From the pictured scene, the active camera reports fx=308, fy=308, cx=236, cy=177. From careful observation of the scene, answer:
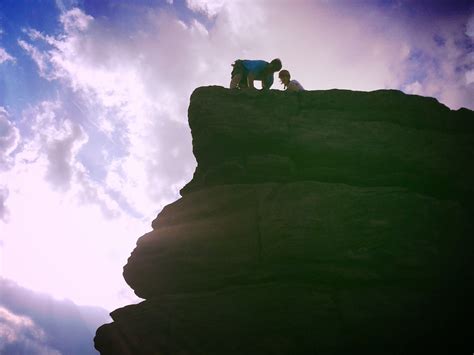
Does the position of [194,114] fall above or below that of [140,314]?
above

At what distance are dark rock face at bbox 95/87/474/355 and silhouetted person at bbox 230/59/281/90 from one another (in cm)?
170

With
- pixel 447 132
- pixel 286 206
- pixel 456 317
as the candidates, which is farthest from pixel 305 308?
pixel 447 132

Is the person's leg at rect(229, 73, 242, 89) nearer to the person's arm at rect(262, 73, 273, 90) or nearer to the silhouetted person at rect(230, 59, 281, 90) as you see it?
the silhouetted person at rect(230, 59, 281, 90)

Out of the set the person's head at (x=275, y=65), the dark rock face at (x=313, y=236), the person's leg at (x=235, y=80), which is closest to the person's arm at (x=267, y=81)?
the person's head at (x=275, y=65)

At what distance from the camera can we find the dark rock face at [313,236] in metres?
8.20

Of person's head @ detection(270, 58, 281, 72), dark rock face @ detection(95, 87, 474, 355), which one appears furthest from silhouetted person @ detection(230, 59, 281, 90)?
dark rock face @ detection(95, 87, 474, 355)

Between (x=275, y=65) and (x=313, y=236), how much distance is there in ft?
23.1

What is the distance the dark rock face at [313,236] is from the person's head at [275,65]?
193cm

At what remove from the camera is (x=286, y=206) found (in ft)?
30.7

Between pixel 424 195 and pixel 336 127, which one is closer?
pixel 424 195

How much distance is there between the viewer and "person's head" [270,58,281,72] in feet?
40.0

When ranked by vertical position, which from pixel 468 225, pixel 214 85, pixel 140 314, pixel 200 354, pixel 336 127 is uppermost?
pixel 214 85

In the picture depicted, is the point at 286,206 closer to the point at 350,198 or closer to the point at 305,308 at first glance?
the point at 350,198

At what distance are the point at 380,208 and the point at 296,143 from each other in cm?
330
